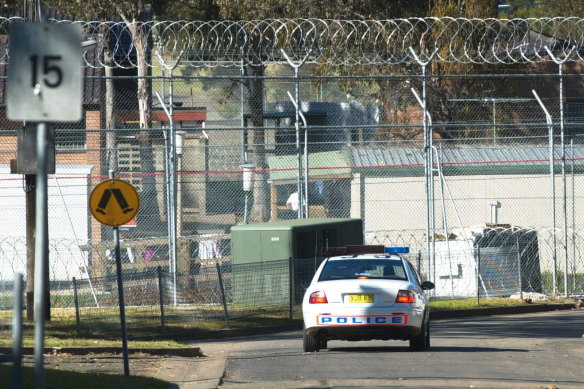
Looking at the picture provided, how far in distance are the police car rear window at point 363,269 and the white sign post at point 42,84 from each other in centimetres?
739

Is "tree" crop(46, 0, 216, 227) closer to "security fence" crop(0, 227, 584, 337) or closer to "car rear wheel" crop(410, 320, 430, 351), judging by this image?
"security fence" crop(0, 227, 584, 337)

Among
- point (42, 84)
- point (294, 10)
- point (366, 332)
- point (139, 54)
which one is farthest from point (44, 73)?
point (294, 10)

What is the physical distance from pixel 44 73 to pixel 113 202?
16.5 ft

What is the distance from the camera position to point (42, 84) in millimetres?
7426

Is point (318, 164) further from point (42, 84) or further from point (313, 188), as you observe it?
point (42, 84)

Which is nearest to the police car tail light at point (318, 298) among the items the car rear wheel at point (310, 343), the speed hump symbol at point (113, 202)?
the car rear wheel at point (310, 343)

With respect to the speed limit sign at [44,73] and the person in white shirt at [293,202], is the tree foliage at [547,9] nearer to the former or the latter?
the person in white shirt at [293,202]

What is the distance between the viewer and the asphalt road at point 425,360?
11500 mm

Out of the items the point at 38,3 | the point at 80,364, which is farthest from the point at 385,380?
the point at 38,3

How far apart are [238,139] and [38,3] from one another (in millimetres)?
26091

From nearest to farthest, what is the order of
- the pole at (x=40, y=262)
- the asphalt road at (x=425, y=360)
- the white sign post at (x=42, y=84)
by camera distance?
the pole at (x=40, y=262) < the white sign post at (x=42, y=84) < the asphalt road at (x=425, y=360)

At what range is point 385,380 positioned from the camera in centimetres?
1149

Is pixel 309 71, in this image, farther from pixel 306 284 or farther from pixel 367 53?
pixel 306 284

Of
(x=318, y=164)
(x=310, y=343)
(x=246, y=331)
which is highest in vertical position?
(x=318, y=164)
